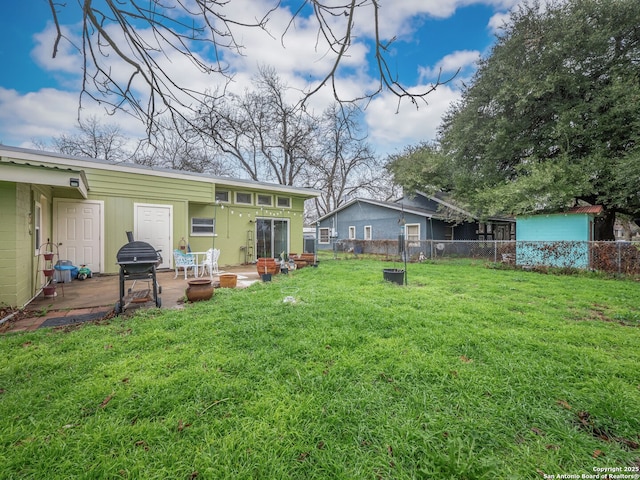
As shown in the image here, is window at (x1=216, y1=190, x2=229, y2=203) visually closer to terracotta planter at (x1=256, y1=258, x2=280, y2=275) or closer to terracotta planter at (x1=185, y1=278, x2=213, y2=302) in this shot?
terracotta planter at (x1=256, y1=258, x2=280, y2=275)

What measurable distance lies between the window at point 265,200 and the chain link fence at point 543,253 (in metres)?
5.68

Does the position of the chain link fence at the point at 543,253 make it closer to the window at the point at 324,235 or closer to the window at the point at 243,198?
the window at the point at 243,198

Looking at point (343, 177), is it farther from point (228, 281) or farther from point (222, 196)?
point (228, 281)

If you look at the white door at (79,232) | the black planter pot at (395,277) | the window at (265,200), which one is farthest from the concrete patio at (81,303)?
the window at (265,200)

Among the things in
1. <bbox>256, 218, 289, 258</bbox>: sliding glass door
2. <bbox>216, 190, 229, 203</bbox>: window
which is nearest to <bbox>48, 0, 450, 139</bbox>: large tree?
<bbox>216, 190, 229, 203</bbox>: window

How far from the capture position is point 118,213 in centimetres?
777

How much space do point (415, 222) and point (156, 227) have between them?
485 inches

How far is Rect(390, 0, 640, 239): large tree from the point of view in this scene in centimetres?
922

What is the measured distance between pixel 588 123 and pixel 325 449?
13987 millimetres

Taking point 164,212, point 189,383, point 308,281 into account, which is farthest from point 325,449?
point 164,212

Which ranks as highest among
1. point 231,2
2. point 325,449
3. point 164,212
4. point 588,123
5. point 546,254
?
point 588,123

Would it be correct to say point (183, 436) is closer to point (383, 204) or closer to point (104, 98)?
point (104, 98)

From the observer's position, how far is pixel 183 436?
169 centimetres

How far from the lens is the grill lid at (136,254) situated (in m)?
4.21
